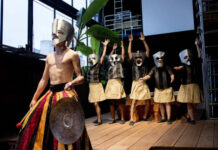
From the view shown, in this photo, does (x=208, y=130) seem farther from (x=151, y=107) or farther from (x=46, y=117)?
(x=46, y=117)

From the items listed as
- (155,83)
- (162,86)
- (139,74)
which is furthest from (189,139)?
(139,74)

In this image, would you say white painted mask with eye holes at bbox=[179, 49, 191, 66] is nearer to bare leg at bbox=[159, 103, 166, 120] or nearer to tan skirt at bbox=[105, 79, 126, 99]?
bare leg at bbox=[159, 103, 166, 120]

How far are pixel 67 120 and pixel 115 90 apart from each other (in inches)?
132

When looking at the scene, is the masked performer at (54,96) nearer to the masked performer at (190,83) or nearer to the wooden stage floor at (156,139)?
the wooden stage floor at (156,139)

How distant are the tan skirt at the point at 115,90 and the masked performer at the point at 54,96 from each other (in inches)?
116

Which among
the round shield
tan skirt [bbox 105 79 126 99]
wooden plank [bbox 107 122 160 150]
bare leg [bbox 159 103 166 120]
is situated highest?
tan skirt [bbox 105 79 126 99]

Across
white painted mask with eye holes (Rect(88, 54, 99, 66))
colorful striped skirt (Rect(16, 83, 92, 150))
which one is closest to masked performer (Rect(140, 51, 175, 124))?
white painted mask with eye holes (Rect(88, 54, 99, 66))

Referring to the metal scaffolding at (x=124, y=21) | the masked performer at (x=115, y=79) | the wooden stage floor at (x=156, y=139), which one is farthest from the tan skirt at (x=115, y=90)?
the metal scaffolding at (x=124, y=21)

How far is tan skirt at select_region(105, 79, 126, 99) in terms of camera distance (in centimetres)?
513

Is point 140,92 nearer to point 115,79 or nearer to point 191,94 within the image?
point 115,79

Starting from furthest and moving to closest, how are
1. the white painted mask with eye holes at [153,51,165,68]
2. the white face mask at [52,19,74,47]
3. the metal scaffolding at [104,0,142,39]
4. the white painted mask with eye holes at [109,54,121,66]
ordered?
the metal scaffolding at [104,0,142,39] < the white painted mask with eye holes at [109,54,121,66] < the white painted mask with eye holes at [153,51,165,68] < the white face mask at [52,19,74,47]

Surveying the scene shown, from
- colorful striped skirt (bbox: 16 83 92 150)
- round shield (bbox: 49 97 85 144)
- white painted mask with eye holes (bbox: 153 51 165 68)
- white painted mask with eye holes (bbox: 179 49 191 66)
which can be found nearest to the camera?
round shield (bbox: 49 97 85 144)

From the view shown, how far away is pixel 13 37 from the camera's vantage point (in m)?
4.94

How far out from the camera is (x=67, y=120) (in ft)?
6.11
